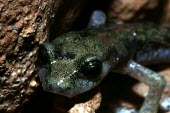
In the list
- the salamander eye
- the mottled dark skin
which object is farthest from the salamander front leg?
the salamander eye

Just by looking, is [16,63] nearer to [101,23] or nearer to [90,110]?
[90,110]

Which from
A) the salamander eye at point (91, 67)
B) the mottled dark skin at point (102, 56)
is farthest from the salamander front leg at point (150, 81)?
the salamander eye at point (91, 67)

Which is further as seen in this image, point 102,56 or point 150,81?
point 150,81

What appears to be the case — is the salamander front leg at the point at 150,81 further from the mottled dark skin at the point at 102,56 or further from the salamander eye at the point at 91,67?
the salamander eye at the point at 91,67

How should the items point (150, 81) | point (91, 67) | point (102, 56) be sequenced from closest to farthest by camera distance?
point (91, 67)
point (102, 56)
point (150, 81)

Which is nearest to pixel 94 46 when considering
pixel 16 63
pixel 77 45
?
pixel 77 45

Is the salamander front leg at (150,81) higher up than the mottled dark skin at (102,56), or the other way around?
the mottled dark skin at (102,56)

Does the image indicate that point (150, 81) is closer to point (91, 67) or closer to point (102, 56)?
point (102, 56)

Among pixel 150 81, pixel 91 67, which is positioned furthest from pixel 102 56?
pixel 150 81
